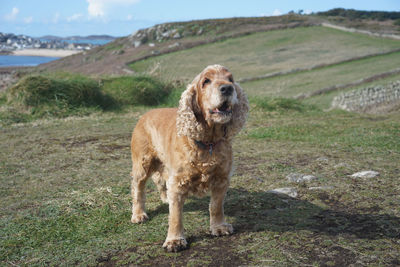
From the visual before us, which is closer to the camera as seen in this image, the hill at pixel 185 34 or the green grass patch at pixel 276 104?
the green grass patch at pixel 276 104

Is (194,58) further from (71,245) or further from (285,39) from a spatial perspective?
(71,245)

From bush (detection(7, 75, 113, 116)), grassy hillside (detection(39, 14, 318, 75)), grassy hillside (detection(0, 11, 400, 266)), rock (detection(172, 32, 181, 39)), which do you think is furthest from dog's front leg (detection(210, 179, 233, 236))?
rock (detection(172, 32, 181, 39))

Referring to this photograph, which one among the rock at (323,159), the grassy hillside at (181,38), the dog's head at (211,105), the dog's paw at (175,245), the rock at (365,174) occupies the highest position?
the grassy hillside at (181,38)

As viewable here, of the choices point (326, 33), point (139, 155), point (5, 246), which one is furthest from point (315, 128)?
point (326, 33)

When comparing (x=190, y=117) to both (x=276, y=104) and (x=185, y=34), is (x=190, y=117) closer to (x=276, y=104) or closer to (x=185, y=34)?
(x=276, y=104)

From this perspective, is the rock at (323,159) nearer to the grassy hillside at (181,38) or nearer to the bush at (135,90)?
the bush at (135,90)

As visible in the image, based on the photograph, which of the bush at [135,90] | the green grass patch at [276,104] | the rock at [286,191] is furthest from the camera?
the bush at [135,90]

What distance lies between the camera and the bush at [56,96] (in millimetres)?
12594

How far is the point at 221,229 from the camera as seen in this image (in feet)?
14.5

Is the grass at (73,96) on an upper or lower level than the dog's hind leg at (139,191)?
upper

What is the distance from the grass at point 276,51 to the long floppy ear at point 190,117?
873 inches

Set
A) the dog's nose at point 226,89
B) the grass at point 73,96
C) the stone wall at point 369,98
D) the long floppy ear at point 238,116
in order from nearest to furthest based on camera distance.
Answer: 1. the dog's nose at point 226,89
2. the long floppy ear at point 238,116
3. the grass at point 73,96
4. the stone wall at point 369,98

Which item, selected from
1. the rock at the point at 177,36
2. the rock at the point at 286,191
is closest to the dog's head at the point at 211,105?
the rock at the point at 286,191

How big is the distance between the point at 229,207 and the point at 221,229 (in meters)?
0.95
